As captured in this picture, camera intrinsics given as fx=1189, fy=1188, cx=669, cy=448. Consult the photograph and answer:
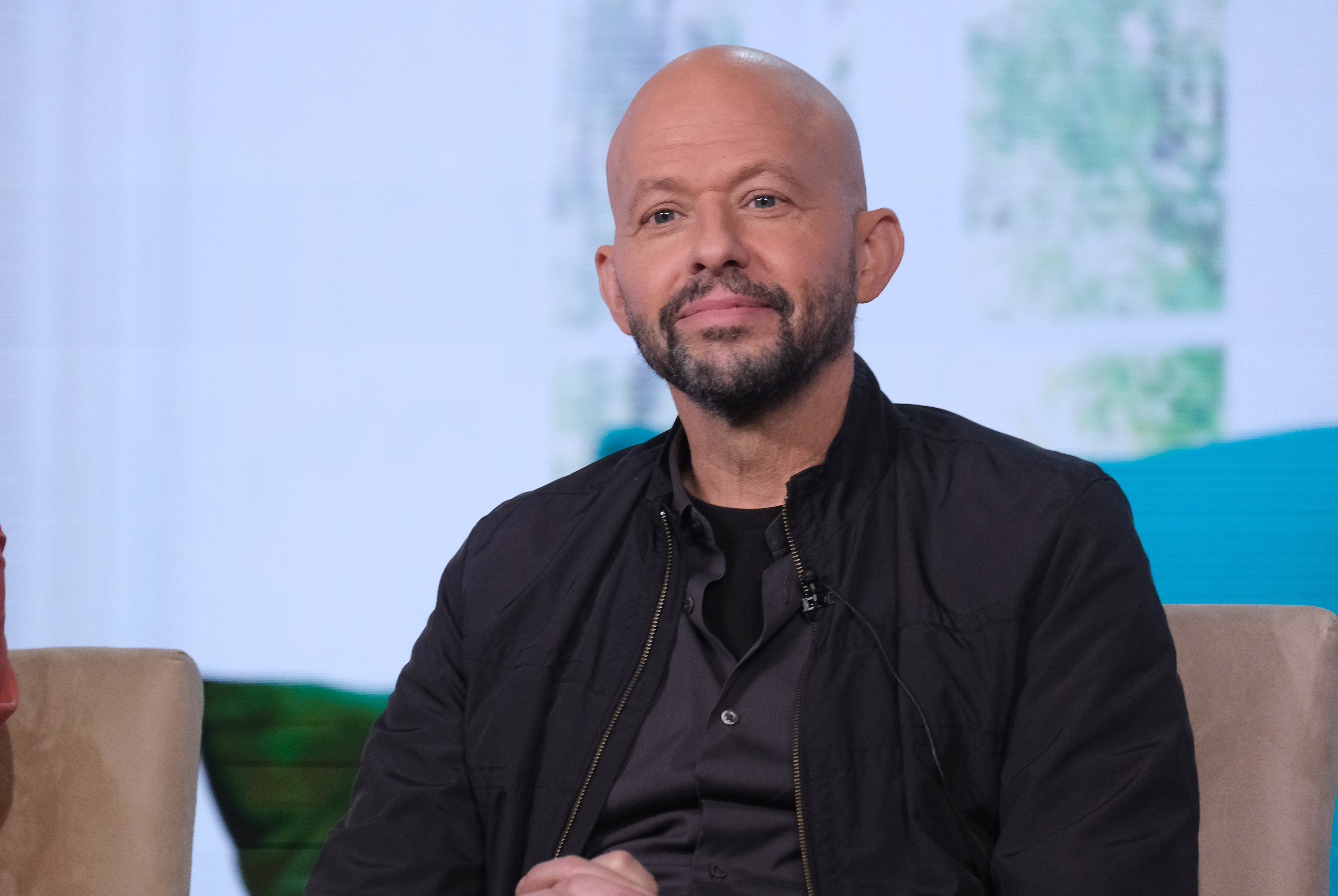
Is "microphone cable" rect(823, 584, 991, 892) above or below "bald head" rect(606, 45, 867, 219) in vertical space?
below

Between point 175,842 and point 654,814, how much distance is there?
0.62m

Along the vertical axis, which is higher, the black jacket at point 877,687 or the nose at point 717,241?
the nose at point 717,241

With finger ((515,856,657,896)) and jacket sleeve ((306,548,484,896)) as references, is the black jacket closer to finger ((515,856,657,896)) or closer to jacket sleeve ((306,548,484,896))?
jacket sleeve ((306,548,484,896))

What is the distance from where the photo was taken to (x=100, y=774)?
1.44 meters

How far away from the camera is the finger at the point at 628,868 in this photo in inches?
44.0

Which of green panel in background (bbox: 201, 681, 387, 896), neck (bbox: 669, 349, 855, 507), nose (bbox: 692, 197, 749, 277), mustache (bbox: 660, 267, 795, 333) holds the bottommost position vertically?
green panel in background (bbox: 201, 681, 387, 896)

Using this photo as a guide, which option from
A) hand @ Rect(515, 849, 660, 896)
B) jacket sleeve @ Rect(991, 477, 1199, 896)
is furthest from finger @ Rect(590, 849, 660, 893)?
jacket sleeve @ Rect(991, 477, 1199, 896)

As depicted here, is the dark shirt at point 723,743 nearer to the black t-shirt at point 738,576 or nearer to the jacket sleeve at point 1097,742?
the black t-shirt at point 738,576

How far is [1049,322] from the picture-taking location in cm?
230

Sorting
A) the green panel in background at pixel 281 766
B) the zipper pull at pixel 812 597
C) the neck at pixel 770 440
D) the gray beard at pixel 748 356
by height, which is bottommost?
the green panel in background at pixel 281 766

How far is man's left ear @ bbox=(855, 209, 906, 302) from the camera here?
4.82 feet

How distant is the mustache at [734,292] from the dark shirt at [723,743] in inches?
9.4

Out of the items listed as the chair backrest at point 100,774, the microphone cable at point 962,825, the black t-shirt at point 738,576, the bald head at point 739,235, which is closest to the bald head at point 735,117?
the bald head at point 739,235

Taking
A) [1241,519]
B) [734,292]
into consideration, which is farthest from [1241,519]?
[734,292]
